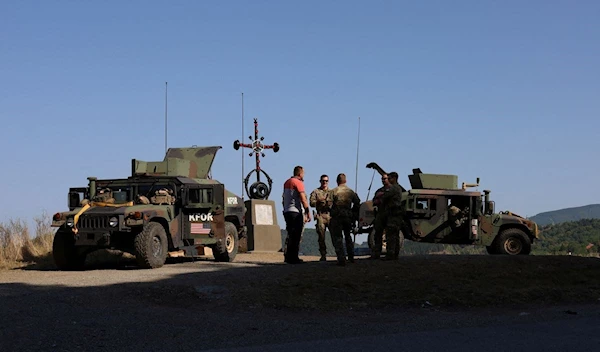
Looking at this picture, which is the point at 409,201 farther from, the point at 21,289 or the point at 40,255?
the point at 21,289

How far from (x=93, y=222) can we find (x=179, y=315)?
6.27 metres

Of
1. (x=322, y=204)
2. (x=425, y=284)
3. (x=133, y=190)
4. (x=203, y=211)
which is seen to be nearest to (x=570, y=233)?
(x=203, y=211)

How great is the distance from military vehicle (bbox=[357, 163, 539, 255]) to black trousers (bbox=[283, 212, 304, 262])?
219 inches

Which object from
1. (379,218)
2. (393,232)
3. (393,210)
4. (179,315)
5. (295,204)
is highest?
(295,204)

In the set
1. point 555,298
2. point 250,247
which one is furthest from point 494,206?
point 555,298

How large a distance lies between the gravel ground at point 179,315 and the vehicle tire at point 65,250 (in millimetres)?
2364

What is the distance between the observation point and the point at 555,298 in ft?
43.2

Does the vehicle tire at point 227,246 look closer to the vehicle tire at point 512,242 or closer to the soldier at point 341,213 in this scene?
the soldier at point 341,213

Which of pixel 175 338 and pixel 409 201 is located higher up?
pixel 409 201

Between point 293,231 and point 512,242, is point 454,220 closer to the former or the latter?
point 512,242

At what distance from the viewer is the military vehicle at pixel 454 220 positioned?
21.4 metres

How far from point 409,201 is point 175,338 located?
1296 cm

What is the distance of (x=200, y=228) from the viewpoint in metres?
18.0

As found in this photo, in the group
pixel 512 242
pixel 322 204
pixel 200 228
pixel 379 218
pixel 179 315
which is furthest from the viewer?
pixel 512 242
